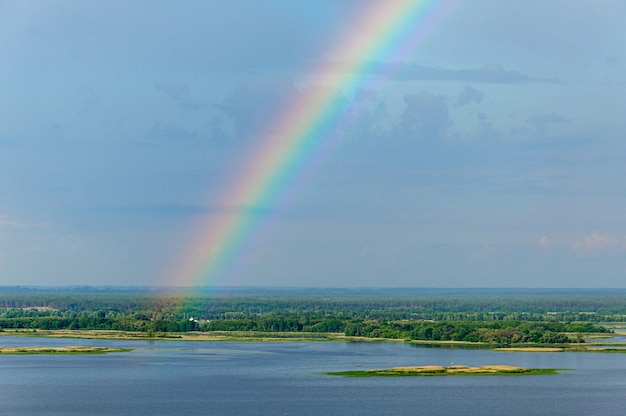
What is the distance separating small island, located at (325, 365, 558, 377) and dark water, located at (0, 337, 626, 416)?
1499mm

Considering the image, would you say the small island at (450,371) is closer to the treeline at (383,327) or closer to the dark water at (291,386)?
the dark water at (291,386)

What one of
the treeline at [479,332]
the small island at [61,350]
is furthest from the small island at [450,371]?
the treeline at [479,332]

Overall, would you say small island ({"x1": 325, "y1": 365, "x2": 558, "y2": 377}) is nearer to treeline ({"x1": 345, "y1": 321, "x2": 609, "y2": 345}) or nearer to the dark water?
the dark water

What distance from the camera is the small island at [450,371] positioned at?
61500 mm

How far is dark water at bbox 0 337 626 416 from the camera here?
4844cm

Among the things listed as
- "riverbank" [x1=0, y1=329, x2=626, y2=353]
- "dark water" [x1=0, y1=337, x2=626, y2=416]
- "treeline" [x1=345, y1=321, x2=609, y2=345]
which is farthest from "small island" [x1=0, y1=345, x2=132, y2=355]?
"treeline" [x1=345, y1=321, x2=609, y2=345]

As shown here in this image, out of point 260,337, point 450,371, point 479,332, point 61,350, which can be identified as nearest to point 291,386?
point 450,371

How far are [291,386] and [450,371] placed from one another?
1052 centimetres

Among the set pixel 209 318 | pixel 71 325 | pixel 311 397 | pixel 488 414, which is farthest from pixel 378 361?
pixel 209 318

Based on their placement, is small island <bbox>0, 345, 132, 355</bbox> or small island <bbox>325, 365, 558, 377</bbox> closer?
small island <bbox>325, 365, 558, 377</bbox>

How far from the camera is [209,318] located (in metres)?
136

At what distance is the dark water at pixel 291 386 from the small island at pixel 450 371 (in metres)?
1.50

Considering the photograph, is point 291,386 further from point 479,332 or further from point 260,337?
point 260,337

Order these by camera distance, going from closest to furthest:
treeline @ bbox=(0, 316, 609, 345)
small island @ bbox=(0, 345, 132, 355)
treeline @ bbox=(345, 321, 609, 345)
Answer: small island @ bbox=(0, 345, 132, 355)
treeline @ bbox=(345, 321, 609, 345)
treeline @ bbox=(0, 316, 609, 345)
